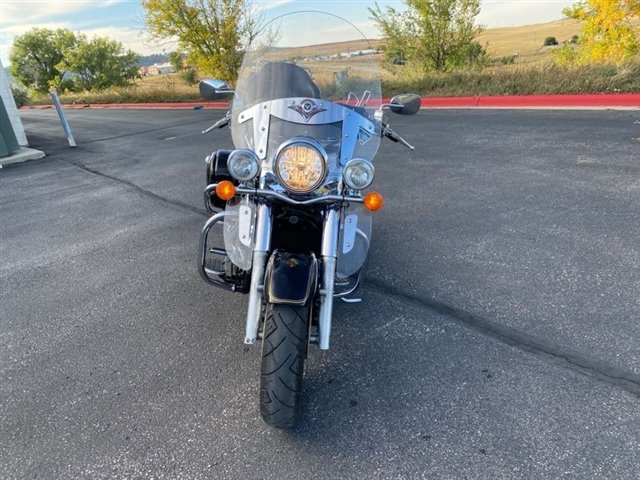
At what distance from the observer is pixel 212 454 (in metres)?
2.00

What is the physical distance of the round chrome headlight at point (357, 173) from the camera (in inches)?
80.4

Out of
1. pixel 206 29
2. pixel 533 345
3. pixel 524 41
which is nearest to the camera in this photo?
pixel 533 345

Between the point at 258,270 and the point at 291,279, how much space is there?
0.63 ft

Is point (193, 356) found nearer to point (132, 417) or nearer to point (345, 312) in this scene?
point (132, 417)

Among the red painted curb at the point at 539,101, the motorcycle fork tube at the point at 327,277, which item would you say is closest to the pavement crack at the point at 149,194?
the red painted curb at the point at 539,101

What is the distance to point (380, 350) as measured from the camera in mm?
2625

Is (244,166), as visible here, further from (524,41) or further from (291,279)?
(524,41)

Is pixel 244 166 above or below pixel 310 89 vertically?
below

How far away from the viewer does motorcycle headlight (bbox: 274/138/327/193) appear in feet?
6.42

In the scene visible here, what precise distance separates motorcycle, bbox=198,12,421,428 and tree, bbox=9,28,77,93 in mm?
50518

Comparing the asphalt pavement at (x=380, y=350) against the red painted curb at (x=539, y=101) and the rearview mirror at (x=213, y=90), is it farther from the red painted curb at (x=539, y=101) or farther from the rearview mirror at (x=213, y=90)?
the red painted curb at (x=539, y=101)

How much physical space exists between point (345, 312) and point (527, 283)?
1.40 meters

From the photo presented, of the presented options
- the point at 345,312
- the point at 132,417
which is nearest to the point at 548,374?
the point at 345,312

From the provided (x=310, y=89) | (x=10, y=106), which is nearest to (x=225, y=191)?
(x=310, y=89)
